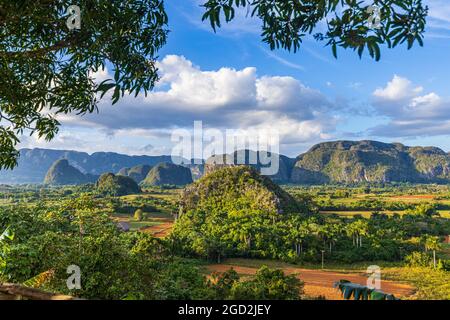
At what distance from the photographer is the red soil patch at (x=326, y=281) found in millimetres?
19300

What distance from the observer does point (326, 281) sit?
2233 cm

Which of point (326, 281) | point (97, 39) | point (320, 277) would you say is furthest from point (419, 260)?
point (97, 39)

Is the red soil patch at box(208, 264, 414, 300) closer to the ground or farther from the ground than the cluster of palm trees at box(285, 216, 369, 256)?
closer to the ground

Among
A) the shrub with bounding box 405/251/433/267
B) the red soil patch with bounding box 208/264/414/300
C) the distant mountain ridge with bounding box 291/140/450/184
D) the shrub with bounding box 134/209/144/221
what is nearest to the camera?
the red soil patch with bounding box 208/264/414/300

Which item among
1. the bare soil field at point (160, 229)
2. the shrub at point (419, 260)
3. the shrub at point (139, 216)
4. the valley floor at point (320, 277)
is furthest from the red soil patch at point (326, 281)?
the shrub at point (139, 216)

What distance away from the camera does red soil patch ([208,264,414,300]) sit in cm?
1930

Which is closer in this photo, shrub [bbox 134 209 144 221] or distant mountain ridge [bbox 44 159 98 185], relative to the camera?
shrub [bbox 134 209 144 221]

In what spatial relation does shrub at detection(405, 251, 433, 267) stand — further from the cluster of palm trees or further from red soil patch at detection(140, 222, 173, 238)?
red soil patch at detection(140, 222, 173, 238)

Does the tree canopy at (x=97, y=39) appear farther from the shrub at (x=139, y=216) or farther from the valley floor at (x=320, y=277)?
the shrub at (x=139, y=216)

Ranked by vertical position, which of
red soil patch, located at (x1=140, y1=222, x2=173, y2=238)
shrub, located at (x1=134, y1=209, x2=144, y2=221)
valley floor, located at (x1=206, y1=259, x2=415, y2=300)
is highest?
shrub, located at (x1=134, y1=209, x2=144, y2=221)

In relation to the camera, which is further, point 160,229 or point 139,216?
point 139,216

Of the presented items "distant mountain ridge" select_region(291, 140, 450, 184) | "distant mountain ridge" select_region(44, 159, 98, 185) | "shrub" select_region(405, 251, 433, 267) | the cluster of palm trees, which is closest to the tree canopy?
the cluster of palm trees

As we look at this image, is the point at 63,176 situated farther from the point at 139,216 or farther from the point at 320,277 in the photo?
the point at 320,277
